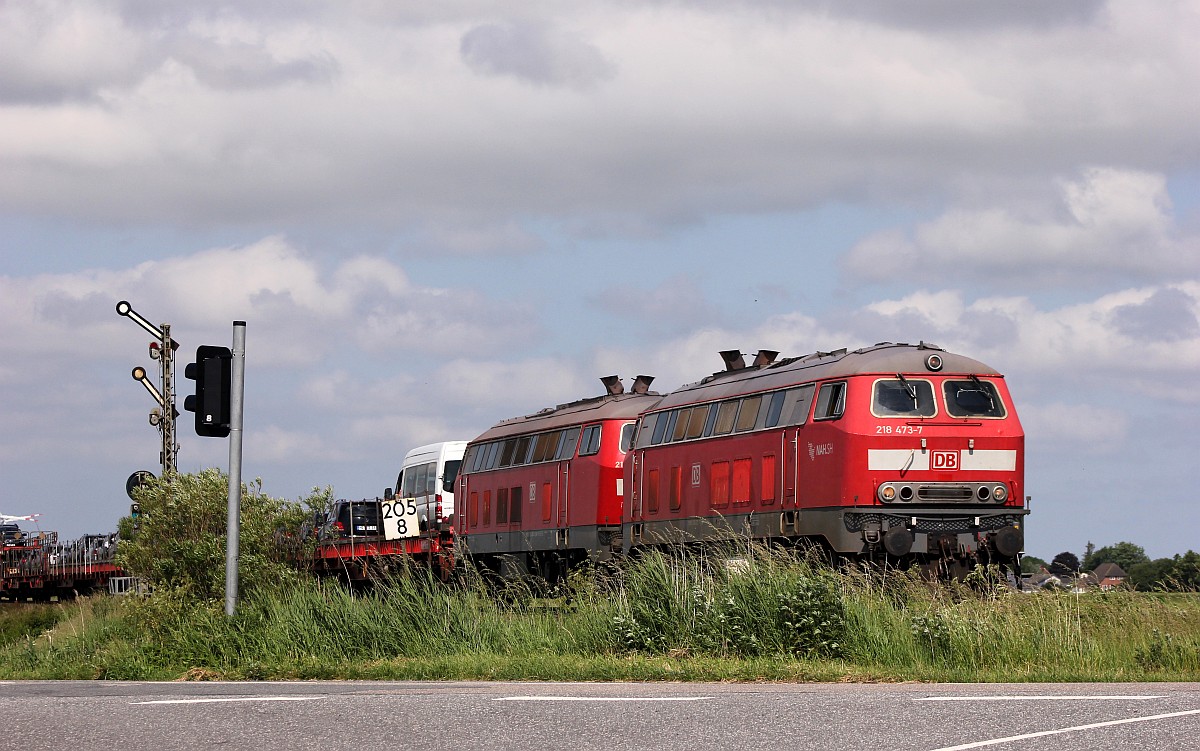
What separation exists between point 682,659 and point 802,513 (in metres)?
8.04

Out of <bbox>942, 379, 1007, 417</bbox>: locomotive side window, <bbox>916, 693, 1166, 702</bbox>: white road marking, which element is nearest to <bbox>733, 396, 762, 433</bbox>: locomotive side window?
<bbox>942, 379, 1007, 417</bbox>: locomotive side window

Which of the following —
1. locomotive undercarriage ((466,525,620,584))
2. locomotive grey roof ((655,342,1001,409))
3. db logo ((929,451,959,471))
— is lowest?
locomotive undercarriage ((466,525,620,584))

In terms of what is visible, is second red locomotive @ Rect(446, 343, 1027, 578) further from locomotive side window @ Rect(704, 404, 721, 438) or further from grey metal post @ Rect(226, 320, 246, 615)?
grey metal post @ Rect(226, 320, 246, 615)

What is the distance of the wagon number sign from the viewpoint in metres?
37.2

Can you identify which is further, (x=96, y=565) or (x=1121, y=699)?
(x=96, y=565)

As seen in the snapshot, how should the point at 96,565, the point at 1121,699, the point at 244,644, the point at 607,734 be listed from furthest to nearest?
the point at 96,565 → the point at 244,644 → the point at 1121,699 → the point at 607,734

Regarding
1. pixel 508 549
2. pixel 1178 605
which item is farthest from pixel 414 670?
pixel 508 549

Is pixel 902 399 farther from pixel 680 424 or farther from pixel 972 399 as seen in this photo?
pixel 680 424

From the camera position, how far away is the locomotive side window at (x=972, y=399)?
72.5 ft

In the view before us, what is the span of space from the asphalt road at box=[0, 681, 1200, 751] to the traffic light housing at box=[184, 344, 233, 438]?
4.89 metres

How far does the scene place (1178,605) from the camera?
16.7 metres

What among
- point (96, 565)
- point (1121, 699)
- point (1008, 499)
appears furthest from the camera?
point (96, 565)

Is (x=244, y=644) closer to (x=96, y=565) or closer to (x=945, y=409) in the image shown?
(x=945, y=409)

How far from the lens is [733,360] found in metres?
27.1
